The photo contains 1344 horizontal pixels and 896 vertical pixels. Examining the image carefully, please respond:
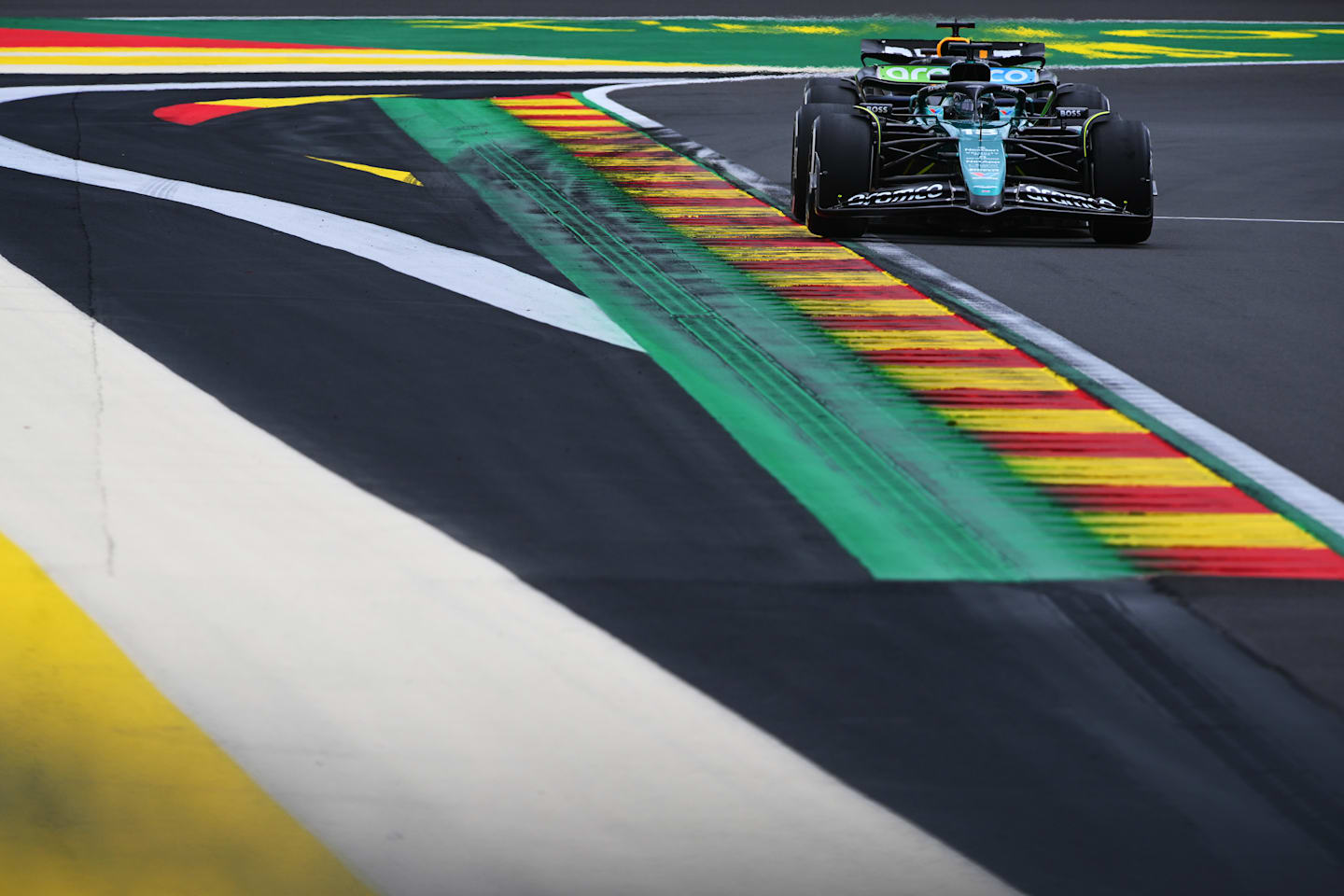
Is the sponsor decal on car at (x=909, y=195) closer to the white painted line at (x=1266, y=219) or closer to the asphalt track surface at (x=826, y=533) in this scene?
the asphalt track surface at (x=826, y=533)

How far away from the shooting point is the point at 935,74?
1204 cm

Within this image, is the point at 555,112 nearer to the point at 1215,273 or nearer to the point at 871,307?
the point at 1215,273

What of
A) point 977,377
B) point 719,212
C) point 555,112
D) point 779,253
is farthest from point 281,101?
point 977,377

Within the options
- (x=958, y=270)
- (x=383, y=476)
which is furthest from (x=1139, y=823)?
(x=958, y=270)

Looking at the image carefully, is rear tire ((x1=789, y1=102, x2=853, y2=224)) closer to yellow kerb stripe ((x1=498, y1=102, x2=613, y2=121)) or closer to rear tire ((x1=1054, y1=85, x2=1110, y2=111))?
rear tire ((x1=1054, y1=85, x2=1110, y2=111))

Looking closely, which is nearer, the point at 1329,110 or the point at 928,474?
the point at 928,474

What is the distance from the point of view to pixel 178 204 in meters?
10.6

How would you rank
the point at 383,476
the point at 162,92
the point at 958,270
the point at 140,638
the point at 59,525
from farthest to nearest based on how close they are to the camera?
the point at 162,92 → the point at 958,270 → the point at 383,476 → the point at 59,525 → the point at 140,638

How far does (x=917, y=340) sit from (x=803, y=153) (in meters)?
3.59

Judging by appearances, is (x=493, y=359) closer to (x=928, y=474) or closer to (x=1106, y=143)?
(x=928, y=474)

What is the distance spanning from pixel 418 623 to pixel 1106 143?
762 cm

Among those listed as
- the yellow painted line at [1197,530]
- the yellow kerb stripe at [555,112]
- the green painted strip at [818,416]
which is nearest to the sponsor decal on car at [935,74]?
the green painted strip at [818,416]

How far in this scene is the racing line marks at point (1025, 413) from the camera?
17.1 feet

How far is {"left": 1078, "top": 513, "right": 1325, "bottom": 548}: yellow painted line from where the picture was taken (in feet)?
17.1
